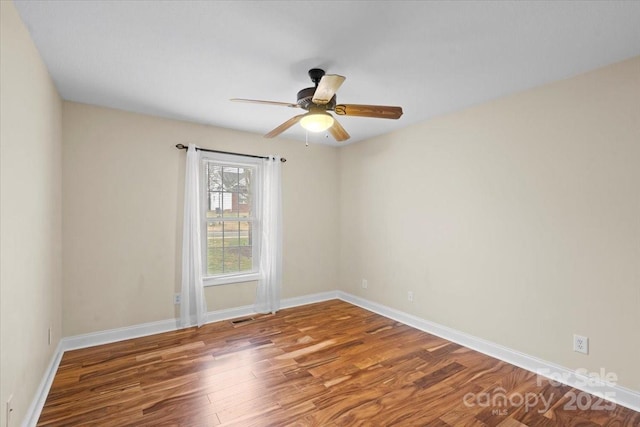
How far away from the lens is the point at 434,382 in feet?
8.17

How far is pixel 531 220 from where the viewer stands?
2.70m

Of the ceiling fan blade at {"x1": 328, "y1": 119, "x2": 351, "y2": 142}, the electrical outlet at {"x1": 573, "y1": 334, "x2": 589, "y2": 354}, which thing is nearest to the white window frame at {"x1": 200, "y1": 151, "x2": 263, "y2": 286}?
the ceiling fan blade at {"x1": 328, "y1": 119, "x2": 351, "y2": 142}

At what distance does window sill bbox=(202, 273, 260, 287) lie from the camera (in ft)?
12.7

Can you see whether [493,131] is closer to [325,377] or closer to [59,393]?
[325,377]

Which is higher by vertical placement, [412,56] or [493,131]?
[412,56]

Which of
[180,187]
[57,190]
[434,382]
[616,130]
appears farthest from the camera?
[180,187]

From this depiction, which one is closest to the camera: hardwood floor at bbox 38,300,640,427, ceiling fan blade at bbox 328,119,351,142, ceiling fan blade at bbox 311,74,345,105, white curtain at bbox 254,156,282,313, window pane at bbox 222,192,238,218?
ceiling fan blade at bbox 311,74,345,105

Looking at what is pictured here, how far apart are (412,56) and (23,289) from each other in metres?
2.92

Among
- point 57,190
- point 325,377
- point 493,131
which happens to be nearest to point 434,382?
point 325,377

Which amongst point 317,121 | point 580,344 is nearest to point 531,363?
point 580,344

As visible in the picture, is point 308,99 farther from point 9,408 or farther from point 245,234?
point 9,408

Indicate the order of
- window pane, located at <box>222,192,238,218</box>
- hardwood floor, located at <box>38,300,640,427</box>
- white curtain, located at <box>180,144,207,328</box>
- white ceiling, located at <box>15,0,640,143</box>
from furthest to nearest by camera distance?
1. window pane, located at <box>222,192,238,218</box>
2. white curtain, located at <box>180,144,207,328</box>
3. hardwood floor, located at <box>38,300,640,427</box>
4. white ceiling, located at <box>15,0,640,143</box>

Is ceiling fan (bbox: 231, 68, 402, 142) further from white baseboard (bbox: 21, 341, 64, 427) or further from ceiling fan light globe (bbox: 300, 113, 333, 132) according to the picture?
white baseboard (bbox: 21, 341, 64, 427)

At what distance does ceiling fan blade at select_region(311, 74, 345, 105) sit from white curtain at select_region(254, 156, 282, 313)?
6.68ft
